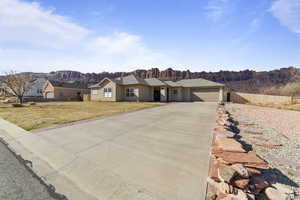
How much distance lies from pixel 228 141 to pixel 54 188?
3.87 m

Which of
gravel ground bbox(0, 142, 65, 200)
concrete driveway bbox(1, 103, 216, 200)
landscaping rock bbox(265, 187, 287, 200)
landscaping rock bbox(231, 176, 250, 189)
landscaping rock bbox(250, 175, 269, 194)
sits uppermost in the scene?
landscaping rock bbox(231, 176, 250, 189)

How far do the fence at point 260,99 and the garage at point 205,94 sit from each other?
4964 millimetres

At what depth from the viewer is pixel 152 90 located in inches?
1007

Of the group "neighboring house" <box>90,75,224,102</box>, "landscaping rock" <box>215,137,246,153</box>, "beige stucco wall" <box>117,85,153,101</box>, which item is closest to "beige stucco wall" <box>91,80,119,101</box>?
"neighboring house" <box>90,75,224,102</box>

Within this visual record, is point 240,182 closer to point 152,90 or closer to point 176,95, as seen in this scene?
point 152,90

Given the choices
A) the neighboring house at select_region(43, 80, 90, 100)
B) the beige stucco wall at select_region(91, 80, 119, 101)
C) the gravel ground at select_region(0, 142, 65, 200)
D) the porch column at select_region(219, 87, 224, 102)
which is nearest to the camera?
the gravel ground at select_region(0, 142, 65, 200)

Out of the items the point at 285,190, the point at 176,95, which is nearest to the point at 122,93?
the point at 176,95

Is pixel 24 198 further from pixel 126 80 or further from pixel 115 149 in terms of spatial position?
pixel 126 80

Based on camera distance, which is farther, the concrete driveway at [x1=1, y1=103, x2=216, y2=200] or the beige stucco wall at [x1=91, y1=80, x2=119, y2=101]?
the beige stucco wall at [x1=91, y1=80, x2=119, y2=101]

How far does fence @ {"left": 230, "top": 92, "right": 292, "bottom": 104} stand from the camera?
22.2 meters

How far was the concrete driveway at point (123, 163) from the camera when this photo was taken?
2326 mm

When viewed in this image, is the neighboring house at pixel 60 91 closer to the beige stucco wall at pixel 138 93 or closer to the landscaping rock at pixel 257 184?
the beige stucco wall at pixel 138 93

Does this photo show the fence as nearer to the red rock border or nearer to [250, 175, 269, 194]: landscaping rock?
the red rock border

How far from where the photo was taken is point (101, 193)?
230 cm
